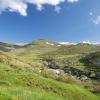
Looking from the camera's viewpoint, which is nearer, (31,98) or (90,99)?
(31,98)

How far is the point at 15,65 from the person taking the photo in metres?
49.9

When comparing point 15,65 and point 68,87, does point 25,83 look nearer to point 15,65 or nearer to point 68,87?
point 68,87

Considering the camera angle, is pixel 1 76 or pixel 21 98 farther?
pixel 1 76

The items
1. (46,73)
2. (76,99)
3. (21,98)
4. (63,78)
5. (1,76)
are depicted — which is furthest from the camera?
(46,73)

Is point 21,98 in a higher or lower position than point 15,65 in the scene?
lower

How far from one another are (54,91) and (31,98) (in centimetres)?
1317

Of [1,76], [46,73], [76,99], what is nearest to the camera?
[76,99]

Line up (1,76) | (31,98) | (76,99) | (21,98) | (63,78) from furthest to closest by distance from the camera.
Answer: (63,78)
(1,76)
(76,99)
(31,98)
(21,98)

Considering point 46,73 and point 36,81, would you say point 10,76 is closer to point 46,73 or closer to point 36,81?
point 36,81

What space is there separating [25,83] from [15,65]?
1411 cm

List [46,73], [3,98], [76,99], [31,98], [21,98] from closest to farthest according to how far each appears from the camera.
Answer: [3,98]
[21,98]
[31,98]
[76,99]
[46,73]

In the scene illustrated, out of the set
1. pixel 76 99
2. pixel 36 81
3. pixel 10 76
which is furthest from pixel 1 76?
pixel 76 99

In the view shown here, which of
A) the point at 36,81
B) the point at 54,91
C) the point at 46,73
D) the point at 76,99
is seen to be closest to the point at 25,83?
the point at 36,81

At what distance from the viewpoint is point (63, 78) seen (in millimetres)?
45406
